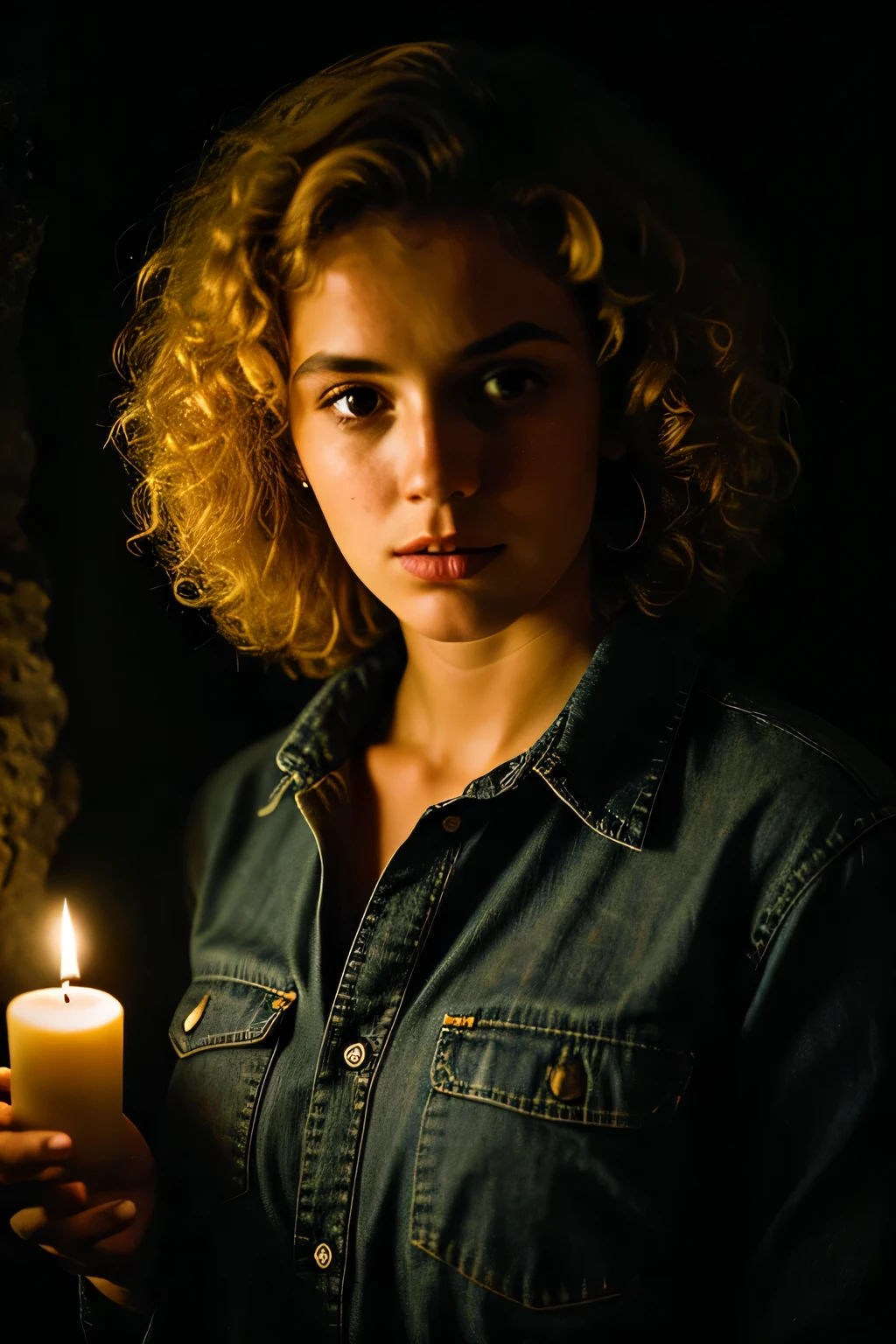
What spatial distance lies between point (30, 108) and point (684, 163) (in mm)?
559

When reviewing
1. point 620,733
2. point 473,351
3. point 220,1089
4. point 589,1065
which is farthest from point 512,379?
point 220,1089

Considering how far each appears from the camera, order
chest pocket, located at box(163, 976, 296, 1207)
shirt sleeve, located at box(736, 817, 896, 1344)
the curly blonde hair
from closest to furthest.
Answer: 1. shirt sleeve, located at box(736, 817, 896, 1344)
2. the curly blonde hair
3. chest pocket, located at box(163, 976, 296, 1207)

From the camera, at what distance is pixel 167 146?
Answer: 103 centimetres

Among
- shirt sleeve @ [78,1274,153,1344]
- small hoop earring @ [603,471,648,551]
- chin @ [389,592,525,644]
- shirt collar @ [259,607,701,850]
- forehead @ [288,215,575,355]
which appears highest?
forehead @ [288,215,575,355]

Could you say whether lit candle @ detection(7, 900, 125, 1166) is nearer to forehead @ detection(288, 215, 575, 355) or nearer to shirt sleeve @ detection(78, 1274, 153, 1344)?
shirt sleeve @ detection(78, 1274, 153, 1344)

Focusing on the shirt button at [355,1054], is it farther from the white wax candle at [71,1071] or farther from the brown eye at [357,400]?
the brown eye at [357,400]

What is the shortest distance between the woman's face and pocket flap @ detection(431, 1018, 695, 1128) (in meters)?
0.33

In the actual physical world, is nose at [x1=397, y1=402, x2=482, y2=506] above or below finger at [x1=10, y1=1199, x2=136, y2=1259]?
above

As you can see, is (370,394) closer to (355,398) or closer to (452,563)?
(355,398)

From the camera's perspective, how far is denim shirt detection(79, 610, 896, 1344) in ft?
2.72

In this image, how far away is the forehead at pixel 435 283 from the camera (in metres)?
0.87

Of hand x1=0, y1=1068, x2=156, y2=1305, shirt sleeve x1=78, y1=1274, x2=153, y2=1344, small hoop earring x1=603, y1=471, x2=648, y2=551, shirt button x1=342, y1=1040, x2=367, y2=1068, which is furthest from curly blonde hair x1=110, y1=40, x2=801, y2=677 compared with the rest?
shirt sleeve x1=78, y1=1274, x2=153, y2=1344

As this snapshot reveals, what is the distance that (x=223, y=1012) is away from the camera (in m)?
1.07

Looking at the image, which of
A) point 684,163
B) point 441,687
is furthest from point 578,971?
point 684,163
